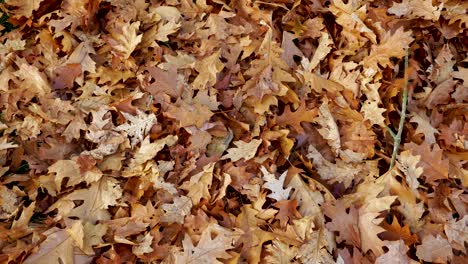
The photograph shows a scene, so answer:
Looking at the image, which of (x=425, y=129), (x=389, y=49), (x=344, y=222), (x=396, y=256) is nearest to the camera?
(x=396, y=256)

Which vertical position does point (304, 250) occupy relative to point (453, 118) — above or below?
below

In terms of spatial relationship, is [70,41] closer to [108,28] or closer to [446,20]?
[108,28]

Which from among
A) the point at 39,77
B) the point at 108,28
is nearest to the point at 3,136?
the point at 39,77

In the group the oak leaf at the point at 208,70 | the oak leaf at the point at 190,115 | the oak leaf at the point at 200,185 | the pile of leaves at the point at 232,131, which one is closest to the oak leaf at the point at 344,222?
the pile of leaves at the point at 232,131

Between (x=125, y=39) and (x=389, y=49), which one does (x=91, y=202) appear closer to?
(x=125, y=39)

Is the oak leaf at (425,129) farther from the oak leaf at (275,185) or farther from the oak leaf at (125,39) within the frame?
the oak leaf at (125,39)

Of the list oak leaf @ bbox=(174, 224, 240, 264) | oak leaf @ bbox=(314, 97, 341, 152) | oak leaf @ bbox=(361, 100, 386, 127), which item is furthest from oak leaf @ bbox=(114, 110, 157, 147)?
oak leaf @ bbox=(361, 100, 386, 127)

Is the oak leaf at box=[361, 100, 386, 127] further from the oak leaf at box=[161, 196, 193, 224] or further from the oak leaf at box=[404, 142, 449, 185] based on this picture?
the oak leaf at box=[161, 196, 193, 224]

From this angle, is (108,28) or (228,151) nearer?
(228,151)

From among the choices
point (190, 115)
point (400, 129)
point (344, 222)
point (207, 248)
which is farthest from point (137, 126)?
point (400, 129)
